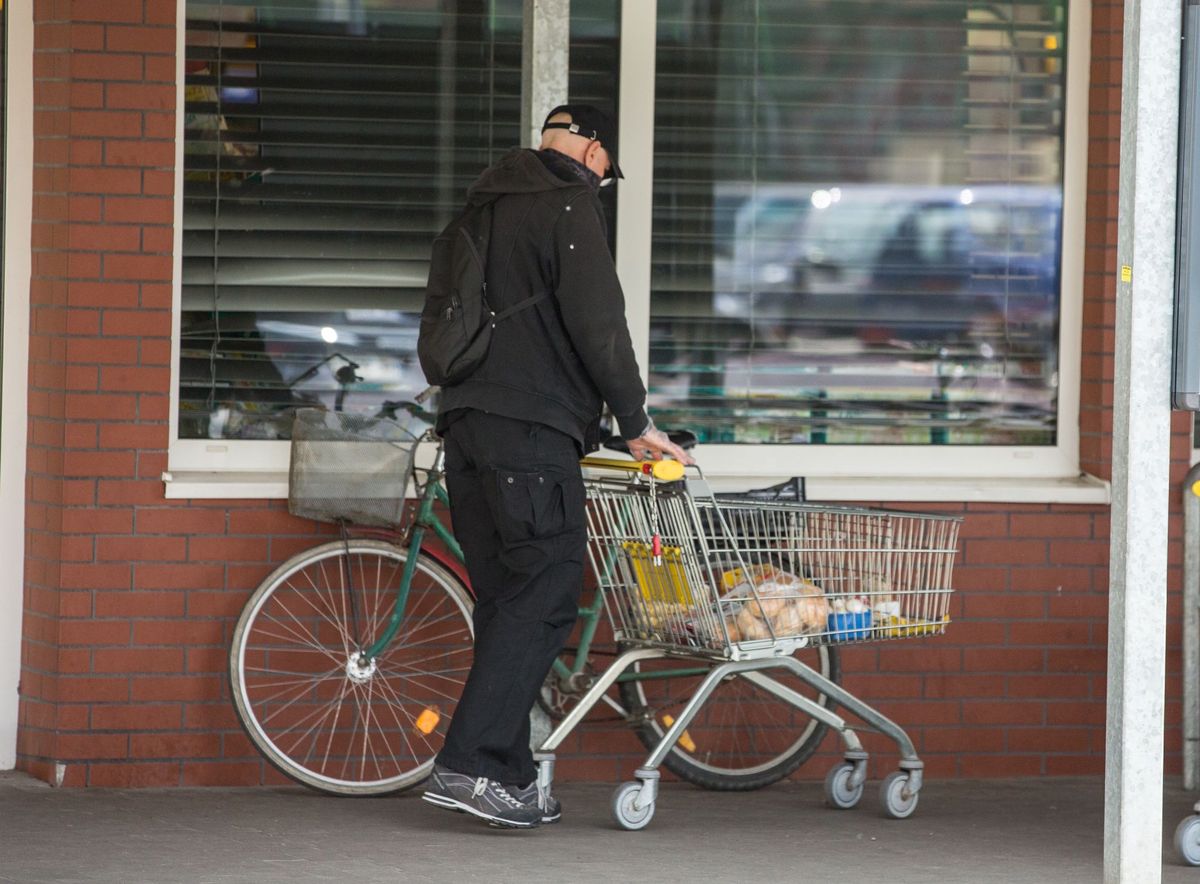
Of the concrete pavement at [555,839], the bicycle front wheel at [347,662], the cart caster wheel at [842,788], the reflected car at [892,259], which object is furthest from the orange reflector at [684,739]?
the reflected car at [892,259]

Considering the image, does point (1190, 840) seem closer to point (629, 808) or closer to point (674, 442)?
point (629, 808)

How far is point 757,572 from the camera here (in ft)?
18.6

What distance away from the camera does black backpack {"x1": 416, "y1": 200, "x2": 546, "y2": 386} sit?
5.45m

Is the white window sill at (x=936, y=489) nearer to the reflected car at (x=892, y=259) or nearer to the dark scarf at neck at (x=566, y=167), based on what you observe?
the reflected car at (x=892, y=259)

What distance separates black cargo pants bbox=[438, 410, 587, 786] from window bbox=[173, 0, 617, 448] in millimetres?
1254

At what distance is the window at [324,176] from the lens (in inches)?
259

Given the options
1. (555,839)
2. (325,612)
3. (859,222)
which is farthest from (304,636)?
(859,222)

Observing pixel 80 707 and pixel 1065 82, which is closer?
pixel 80 707

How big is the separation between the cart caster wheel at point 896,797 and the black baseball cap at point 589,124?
2.18m

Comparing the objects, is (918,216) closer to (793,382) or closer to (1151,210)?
(793,382)

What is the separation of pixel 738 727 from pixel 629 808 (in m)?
1.05

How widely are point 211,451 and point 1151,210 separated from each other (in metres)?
3.47

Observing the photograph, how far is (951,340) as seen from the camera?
7070 mm

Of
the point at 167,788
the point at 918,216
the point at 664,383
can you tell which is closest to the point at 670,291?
the point at 664,383
